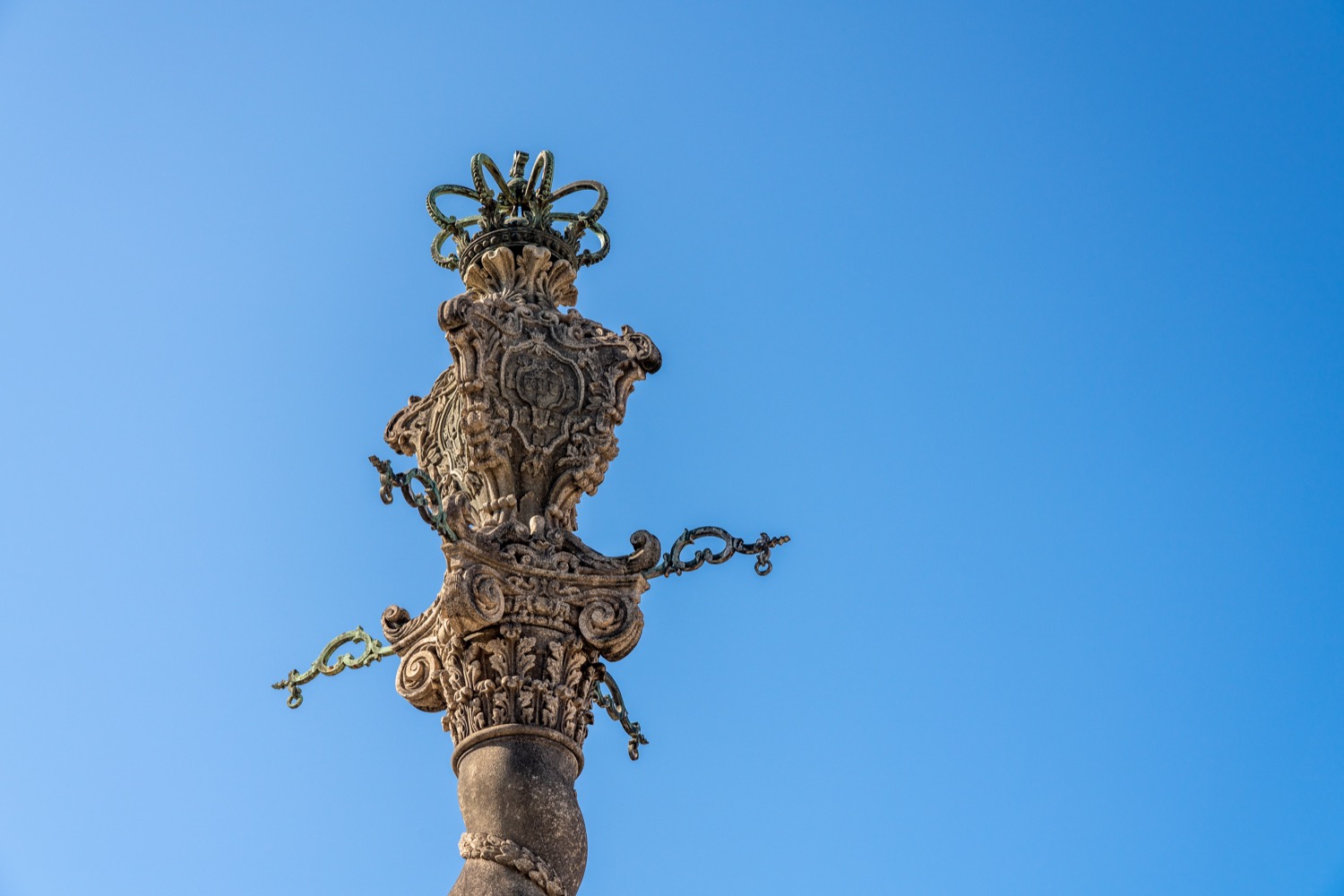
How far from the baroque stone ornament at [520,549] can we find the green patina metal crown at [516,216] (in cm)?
2

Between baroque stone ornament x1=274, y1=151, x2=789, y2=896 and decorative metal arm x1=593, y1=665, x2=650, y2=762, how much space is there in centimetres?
1

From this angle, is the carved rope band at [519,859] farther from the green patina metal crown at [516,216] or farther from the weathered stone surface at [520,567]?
the green patina metal crown at [516,216]

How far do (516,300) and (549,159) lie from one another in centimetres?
138

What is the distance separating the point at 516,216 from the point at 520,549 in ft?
Answer: 11.3

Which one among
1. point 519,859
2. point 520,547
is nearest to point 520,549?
point 520,547

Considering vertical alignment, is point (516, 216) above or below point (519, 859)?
above

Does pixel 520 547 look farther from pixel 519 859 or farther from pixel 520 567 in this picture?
pixel 519 859

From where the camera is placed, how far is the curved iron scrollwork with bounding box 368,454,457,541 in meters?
13.3

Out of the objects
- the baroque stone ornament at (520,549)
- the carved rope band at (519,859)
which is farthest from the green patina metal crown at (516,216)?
the carved rope band at (519,859)

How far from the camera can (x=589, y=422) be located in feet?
49.7

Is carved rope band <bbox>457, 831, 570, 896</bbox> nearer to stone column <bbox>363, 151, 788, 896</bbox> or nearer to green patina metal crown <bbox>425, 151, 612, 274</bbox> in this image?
stone column <bbox>363, 151, 788, 896</bbox>

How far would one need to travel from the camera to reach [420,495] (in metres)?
13.6

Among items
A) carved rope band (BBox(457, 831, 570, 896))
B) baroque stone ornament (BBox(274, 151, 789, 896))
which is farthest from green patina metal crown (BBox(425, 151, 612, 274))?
carved rope band (BBox(457, 831, 570, 896))

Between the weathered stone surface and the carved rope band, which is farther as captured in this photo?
the weathered stone surface
